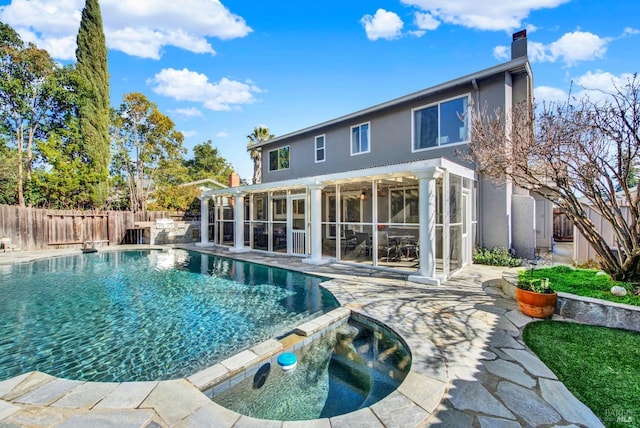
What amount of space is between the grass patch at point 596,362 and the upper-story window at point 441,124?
7041 mm

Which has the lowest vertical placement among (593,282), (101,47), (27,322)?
(27,322)

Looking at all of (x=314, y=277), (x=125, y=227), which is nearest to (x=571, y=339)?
(x=314, y=277)

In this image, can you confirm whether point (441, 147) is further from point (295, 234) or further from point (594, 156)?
point (295, 234)

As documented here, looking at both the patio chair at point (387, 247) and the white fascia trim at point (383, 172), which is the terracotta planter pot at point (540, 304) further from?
the patio chair at point (387, 247)

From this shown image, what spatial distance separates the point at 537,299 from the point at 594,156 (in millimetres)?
3053

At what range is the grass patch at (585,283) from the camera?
458cm

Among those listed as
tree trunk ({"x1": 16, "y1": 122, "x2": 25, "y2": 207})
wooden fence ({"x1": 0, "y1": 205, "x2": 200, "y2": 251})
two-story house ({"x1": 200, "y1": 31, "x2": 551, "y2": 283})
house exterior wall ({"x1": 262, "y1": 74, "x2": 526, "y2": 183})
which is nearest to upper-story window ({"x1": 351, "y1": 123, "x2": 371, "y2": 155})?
two-story house ({"x1": 200, "y1": 31, "x2": 551, "y2": 283})

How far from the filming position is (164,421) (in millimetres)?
2377

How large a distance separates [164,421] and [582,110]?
7995mm

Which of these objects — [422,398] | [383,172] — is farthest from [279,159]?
[422,398]

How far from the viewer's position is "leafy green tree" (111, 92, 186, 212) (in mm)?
20594

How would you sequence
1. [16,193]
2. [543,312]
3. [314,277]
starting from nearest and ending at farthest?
[543,312]
[314,277]
[16,193]

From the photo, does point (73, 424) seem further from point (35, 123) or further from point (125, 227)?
point (35, 123)

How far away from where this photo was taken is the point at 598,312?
4.38 m
